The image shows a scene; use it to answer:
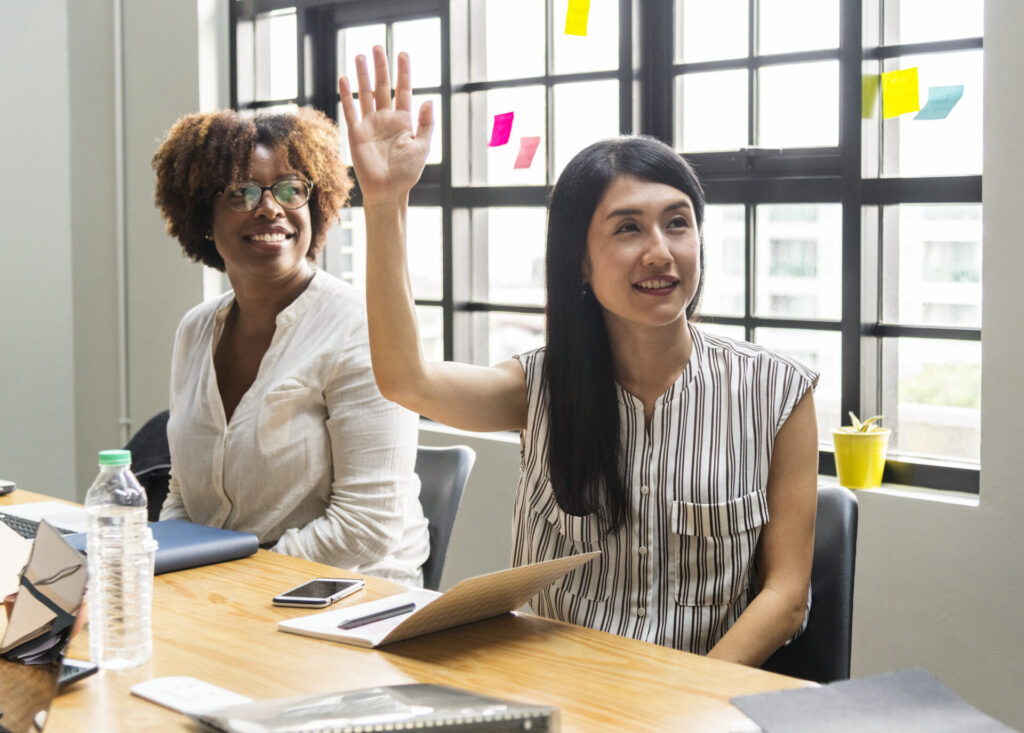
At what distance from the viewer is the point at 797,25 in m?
2.92

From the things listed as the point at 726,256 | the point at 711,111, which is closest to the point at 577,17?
the point at 711,111

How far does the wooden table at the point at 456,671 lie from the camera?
1.15 metres

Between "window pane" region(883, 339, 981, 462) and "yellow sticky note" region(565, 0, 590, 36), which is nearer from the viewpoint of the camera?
"window pane" region(883, 339, 981, 462)

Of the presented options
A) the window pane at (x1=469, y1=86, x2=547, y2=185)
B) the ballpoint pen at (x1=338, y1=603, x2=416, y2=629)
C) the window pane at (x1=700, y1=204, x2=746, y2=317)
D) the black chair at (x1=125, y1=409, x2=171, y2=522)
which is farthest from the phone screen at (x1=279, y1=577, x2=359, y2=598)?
the window pane at (x1=469, y1=86, x2=547, y2=185)

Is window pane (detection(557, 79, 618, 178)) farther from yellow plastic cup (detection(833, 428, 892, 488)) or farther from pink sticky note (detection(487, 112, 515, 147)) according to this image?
yellow plastic cup (detection(833, 428, 892, 488))

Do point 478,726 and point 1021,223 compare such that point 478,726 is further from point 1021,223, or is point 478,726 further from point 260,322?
point 1021,223

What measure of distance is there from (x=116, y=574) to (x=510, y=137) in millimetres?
2444

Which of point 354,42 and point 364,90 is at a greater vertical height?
point 354,42

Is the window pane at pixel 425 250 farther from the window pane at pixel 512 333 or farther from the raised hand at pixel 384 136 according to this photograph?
the raised hand at pixel 384 136

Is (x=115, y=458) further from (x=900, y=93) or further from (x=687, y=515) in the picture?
(x=900, y=93)

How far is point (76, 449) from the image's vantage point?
4.68 metres

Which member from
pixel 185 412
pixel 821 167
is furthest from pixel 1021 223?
pixel 185 412

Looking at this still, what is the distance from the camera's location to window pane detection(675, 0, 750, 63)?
303 cm

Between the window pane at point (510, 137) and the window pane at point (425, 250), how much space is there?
23 centimetres
